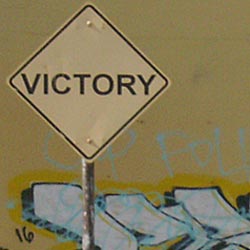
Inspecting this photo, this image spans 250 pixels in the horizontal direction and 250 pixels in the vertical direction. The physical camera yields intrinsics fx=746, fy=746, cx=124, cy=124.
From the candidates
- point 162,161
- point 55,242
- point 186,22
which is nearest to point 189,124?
point 162,161

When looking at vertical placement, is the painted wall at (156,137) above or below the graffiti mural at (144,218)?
above

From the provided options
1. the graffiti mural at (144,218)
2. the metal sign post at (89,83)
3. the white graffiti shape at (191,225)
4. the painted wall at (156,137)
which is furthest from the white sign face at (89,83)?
the white graffiti shape at (191,225)

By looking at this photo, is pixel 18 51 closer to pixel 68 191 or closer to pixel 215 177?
pixel 68 191

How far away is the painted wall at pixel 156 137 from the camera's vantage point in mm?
5699

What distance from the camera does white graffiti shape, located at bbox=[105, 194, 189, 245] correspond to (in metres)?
5.82

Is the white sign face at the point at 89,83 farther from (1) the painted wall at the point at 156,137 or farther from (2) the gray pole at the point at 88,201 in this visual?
(1) the painted wall at the point at 156,137

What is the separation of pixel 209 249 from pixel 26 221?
146 centimetres

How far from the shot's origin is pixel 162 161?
19.0 feet

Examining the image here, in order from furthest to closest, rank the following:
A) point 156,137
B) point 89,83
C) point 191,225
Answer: point 191,225 < point 156,137 < point 89,83

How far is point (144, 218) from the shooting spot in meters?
5.86

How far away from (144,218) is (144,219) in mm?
12

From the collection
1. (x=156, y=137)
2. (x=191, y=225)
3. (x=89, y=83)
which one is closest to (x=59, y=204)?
(x=156, y=137)

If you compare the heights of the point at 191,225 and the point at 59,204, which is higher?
the point at 59,204

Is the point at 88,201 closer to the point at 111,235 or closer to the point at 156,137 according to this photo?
the point at 156,137
